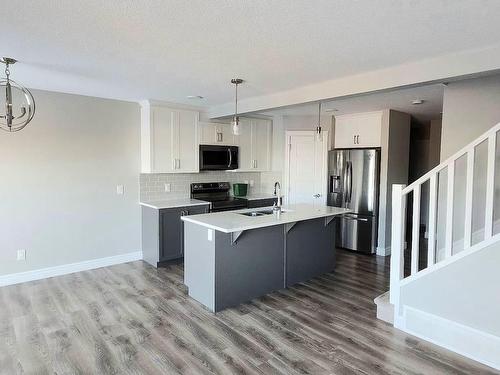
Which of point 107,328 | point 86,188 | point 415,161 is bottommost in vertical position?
point 107,328

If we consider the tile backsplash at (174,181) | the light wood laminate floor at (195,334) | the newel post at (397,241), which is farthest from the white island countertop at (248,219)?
the tile backsplash at (174,181)

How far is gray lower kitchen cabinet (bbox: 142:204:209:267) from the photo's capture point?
4609 millimetres

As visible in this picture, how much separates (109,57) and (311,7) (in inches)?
70.1

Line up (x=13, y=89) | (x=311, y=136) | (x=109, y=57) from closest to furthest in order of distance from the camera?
1. (x=109, y=57)
2. (x=13, y=89)
3. (x=311, y=136)

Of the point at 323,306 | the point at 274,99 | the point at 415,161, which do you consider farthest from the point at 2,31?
the point at 415,161

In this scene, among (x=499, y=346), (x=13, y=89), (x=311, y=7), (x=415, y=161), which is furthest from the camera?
(x=415, y=161)

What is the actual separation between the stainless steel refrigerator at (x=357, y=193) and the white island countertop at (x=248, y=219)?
1.35 metres

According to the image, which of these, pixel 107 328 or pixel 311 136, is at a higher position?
pixel 311 136

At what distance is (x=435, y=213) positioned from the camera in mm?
2869

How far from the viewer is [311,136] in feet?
19.9

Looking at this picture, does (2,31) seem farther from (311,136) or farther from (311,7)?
(311,136)

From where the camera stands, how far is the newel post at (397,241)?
301 centimetres

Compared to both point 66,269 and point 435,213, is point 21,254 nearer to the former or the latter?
point 66,269

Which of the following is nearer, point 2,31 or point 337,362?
point 2,31
